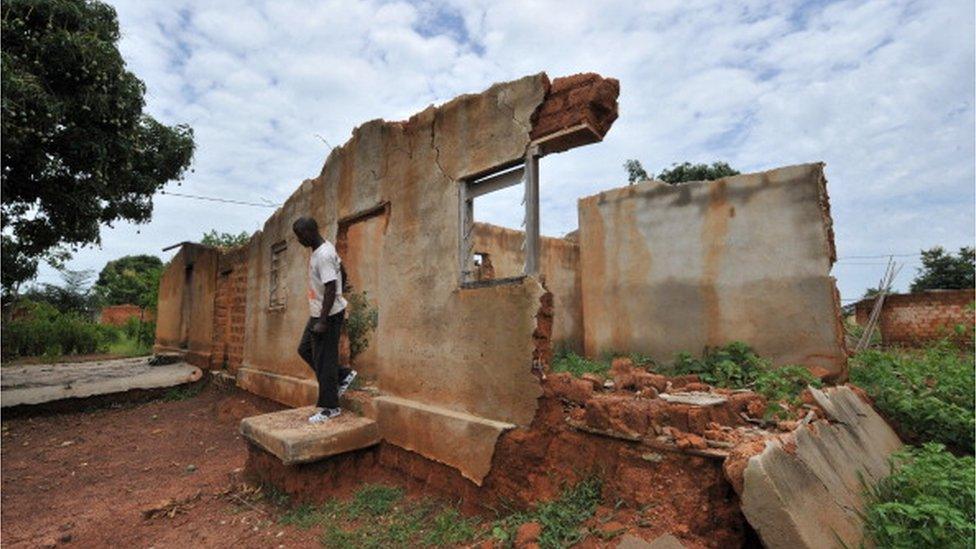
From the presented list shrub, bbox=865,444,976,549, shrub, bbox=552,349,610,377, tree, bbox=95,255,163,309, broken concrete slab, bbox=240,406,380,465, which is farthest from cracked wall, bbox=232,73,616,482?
tree, bbox=95,255,163,309

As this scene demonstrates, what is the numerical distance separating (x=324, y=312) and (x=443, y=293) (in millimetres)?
1129

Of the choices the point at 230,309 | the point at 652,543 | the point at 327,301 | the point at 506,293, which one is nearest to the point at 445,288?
the point at 506,293

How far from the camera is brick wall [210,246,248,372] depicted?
8.34 meters

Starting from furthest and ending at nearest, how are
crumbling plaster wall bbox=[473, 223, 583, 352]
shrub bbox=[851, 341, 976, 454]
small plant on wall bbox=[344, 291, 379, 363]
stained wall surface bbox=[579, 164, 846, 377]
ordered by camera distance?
1. crumbling plaster wall bbox=[473, 223, 583, 352]
2. stained wall surface bbox=[579, 164, 846, 377]
3. small plant on wall bbox=[344, 291, 379, 363]
4. shrub bbox=[851, 341, 976, 454]

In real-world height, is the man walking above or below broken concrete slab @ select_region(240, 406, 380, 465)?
above

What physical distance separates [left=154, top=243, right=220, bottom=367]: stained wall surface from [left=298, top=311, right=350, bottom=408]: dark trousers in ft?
19.5

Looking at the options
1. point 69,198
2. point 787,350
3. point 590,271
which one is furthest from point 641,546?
point 69,198

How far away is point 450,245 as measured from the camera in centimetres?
400

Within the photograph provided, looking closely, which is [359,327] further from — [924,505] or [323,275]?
[924,505]

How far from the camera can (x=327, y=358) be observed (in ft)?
14.7


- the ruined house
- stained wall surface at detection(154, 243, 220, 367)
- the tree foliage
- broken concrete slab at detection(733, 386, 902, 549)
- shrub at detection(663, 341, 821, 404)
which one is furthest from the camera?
the tree foliage

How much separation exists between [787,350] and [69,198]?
1016 centimetres

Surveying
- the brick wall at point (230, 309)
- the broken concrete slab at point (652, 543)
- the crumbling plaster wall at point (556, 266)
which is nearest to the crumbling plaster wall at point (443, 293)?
the broken concrete slab at point (652, 543)

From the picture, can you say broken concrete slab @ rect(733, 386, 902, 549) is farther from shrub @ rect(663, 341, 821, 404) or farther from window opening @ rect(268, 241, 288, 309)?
window opening @ rect(268, 241, 288, 309)
